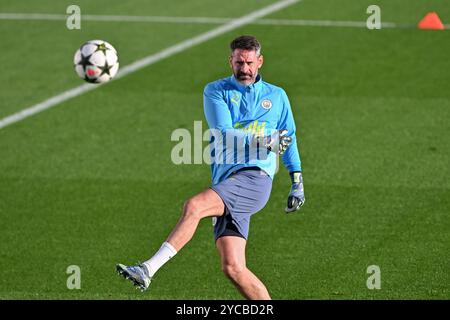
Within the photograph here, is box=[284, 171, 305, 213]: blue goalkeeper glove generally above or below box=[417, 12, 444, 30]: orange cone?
below

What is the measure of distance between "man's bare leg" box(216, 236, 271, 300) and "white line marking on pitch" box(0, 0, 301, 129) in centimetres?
779

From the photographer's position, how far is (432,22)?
21406 millimetres

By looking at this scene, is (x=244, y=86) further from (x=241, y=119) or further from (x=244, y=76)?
(x=241, y=119)

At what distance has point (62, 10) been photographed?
23047 millimetres

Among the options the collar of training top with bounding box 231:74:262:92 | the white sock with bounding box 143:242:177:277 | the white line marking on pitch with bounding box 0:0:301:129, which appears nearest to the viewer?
the white sock with bounding box 143:242:177:277

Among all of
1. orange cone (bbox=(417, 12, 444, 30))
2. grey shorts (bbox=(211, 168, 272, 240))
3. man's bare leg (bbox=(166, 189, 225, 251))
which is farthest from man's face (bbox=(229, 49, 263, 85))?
orange cone (bbox=(417, 12, 444, 30))

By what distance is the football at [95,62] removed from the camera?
15305mm

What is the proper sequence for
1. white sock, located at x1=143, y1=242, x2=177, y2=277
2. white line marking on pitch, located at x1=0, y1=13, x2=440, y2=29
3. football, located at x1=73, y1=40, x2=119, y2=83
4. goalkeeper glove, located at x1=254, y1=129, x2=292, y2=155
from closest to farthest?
white sock, located at x1=143, y1=242, x2=177, y2=277 → goalkeeper glove, located at x1=254, y1=129, x2=292, y2=155 → football, located at x1=73, y1=40, x2=119, y2=83 → white line marking on pitch, located at x1=0, y1=13, x2=440, y2=29

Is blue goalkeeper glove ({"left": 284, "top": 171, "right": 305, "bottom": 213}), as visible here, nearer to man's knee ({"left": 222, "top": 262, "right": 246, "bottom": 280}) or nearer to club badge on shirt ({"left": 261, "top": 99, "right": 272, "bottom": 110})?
club badge on shirt ({"left": 261, "top": 99, "right": 272, "bottom": 110})

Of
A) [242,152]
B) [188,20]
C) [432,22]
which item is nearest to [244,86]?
[242,152]

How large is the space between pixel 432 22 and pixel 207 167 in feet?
24.6

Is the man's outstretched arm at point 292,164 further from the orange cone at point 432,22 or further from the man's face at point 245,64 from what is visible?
the orange cone at point 432,22

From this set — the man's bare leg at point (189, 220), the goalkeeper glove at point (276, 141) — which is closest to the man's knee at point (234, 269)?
the man's bare leg at point (189, 220)

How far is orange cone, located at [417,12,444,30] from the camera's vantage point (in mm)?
21406
